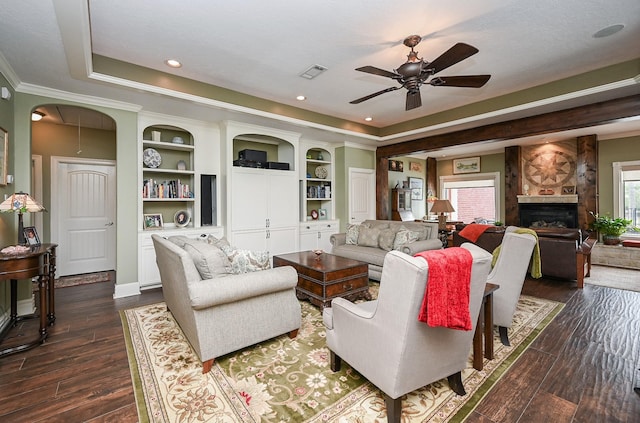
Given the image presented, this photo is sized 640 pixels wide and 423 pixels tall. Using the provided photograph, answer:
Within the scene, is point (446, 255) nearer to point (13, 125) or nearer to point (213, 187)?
point (213, 187)

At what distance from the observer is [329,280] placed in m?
3.10

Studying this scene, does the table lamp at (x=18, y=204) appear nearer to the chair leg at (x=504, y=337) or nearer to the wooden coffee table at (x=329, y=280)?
the wooden coffee table at (x=329, y=280)

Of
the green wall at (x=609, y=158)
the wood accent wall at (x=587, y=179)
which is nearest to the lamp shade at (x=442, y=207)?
the wood accent wall at (x=587, y=179)

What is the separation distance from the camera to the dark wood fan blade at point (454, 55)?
2204mm

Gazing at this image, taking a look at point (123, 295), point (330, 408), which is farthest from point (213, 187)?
point (330, 408)

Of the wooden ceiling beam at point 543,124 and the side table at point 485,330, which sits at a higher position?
the wooden ceiling beam at point 543,124

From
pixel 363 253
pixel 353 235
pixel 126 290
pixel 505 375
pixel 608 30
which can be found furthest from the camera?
pixel 353 235

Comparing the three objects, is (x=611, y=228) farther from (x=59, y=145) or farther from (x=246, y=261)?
(x=59, y=145)

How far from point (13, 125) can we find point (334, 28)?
3.58m

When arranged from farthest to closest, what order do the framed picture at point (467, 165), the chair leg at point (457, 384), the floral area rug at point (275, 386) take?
the framed picture at point (467, 165), the chair leg at point (457, 384), the floral area rug at point (275, 386)

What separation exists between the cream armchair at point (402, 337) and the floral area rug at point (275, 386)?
202 millimetres

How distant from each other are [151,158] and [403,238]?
3892 millimetres

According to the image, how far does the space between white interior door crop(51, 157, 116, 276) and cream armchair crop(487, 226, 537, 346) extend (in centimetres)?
603

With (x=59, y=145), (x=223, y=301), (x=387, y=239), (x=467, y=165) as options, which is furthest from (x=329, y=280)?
(x=467, y=165)
